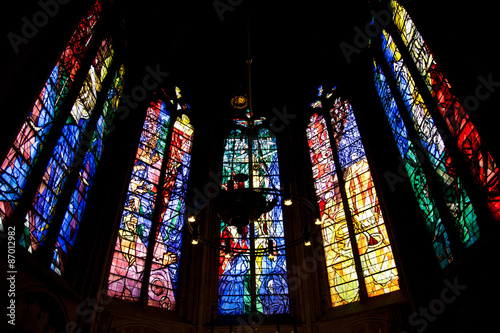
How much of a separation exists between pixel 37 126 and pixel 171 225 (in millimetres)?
4080

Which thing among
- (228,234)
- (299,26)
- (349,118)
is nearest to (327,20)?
(299,26)

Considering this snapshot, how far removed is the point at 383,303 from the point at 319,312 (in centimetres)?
137

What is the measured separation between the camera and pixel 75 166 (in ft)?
21.7

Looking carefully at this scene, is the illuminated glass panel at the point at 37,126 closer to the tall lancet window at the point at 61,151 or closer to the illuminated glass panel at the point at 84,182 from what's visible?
the tall lancet window at the point at 61,151

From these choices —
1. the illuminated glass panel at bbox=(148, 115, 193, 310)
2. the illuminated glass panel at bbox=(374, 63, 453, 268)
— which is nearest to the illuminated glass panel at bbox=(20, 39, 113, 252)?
the illuminated glass panel at bbox=(148, 115, 193, 310)

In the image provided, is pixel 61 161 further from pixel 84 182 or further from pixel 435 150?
pixel 435 150

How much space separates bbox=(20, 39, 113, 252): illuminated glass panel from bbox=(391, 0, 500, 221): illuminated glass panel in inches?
227

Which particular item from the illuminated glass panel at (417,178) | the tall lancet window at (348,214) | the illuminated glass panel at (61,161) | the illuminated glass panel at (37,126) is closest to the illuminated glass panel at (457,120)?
the illuminated glass panel at (417,178)

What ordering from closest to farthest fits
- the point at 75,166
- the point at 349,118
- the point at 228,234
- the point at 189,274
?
the point at 75,166 → the point at 189,274 → the point at 228,234 → the point at 349,118

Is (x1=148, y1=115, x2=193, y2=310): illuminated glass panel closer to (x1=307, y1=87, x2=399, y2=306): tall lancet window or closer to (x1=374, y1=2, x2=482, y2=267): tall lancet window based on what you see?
(x1=307, y1=87, x2=399, y2=306): tall lancet window

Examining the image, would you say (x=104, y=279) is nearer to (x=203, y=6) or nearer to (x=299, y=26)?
(x=203, y=6)

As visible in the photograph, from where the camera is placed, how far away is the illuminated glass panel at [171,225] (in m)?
7.83

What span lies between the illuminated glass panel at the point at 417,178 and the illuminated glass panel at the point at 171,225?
5049 mm

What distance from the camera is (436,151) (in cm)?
626
